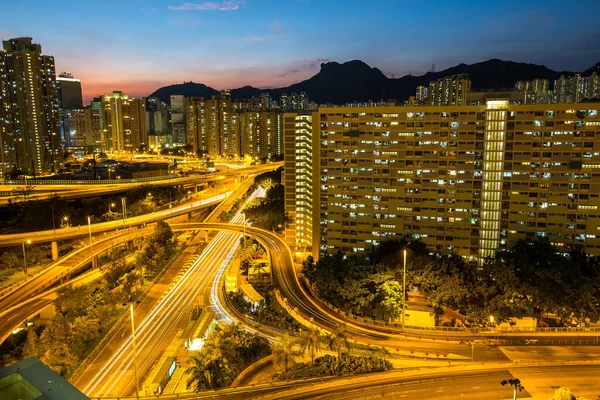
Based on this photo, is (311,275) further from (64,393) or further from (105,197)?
(105,197)

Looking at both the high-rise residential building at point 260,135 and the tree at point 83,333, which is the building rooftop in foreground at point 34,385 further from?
the high-rise residential building at point 260,135

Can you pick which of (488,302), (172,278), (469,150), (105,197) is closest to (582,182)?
(469,150)

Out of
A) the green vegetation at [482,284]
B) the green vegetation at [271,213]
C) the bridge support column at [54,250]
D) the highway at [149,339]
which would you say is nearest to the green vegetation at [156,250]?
the highway at [149,339]

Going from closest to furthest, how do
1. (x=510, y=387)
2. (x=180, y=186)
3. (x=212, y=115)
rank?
(x=510, y=387), (x=180, y=186), (x=212, y=115)

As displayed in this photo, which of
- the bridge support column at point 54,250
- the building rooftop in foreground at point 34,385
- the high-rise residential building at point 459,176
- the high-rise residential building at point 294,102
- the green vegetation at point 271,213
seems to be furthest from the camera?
the high-rise residential building at point 294,102

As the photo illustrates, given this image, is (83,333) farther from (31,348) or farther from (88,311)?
(88,311)
